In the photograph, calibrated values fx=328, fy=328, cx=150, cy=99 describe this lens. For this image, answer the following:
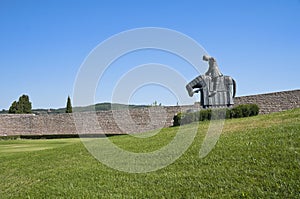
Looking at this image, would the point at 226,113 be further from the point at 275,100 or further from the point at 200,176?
the point at 200,176

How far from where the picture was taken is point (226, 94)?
1703cm

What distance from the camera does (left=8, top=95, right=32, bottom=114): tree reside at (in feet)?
171

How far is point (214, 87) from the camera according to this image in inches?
667

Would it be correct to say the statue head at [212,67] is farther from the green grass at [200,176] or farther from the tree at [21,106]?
the tree at [21,106]

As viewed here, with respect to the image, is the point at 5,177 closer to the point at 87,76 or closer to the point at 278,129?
the point at 87,76

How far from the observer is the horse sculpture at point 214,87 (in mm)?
16906

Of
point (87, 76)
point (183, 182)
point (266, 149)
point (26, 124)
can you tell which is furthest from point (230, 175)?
point (26, 124)

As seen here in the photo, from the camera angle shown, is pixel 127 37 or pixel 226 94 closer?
pixel 127 37

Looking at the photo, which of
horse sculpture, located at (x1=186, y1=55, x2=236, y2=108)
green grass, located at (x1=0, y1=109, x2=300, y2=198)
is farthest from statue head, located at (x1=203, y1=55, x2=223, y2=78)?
green grass, located at (x1=0, y1=109, x2=300, y2=198)

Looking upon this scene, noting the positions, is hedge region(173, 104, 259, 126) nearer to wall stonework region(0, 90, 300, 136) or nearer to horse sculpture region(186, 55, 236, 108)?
horse sculpture region(186, 55, 236, 108)

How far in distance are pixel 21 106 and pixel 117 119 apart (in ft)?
106

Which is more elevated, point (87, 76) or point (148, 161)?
point (87, 76)

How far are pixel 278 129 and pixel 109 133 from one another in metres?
21.8

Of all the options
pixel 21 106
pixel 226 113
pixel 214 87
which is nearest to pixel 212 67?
pixel 214 87
